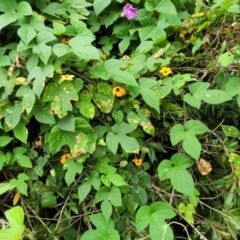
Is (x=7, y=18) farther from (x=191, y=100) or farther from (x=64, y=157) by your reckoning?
(x=191, y=100)

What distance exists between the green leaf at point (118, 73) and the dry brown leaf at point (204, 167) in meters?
0.32

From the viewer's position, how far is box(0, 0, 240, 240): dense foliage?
1025 millimetres

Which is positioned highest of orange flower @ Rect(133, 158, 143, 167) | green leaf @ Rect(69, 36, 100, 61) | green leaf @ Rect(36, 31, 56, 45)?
green leaf @ Rect(36, 31, 56, 45)

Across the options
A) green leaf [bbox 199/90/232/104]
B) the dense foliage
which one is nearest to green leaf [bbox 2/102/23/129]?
the dense foliage

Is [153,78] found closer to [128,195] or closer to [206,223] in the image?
[128,195]

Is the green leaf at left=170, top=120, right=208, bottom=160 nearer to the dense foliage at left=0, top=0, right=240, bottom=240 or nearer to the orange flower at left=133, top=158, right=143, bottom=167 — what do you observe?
the dense foliage at left=0, top=0, right=240, bottom=240

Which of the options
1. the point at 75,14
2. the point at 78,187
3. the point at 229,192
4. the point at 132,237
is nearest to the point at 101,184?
the point at 78,187

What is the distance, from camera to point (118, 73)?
1057mm

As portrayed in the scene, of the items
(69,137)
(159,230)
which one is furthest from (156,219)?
(69,137)

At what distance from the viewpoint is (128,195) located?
3.44 ft

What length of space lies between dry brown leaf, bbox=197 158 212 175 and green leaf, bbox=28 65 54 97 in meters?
0.53

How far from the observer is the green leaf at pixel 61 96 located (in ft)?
3.36

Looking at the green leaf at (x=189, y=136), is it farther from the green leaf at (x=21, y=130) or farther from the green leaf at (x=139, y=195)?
the green leaf at (x=21, y=130)

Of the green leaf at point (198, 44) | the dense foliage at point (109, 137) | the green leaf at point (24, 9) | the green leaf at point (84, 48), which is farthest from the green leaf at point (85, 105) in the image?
the green leaf at point (198, 44)
